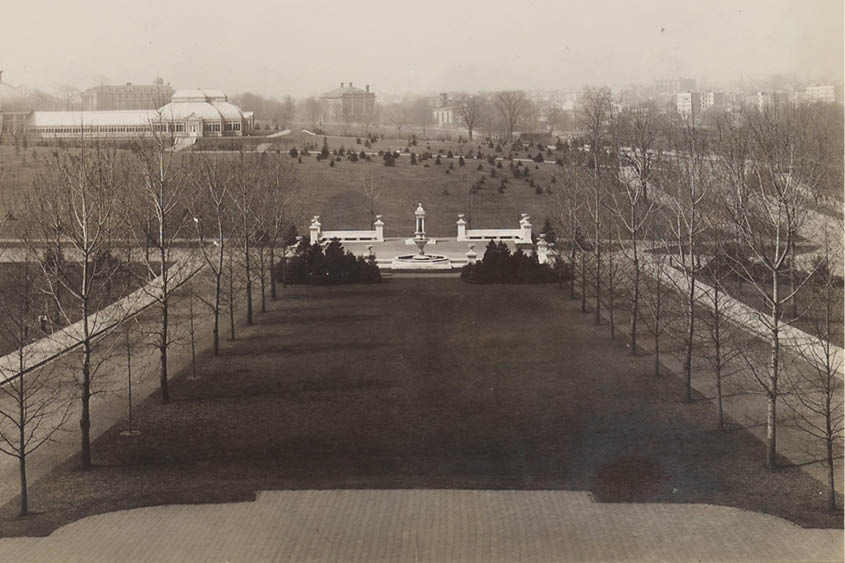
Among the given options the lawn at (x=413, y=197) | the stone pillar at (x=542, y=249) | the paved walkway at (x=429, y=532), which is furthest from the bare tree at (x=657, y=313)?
the lawn at (x=413, y=197)

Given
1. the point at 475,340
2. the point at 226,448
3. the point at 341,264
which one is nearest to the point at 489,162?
the point at 341,264

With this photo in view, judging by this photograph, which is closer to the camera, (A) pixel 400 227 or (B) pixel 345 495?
(B) pixel 345 495

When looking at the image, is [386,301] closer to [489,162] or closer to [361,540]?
[361,540]

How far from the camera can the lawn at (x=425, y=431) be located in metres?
13.8

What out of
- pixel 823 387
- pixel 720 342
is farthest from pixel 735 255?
pixel 823 387

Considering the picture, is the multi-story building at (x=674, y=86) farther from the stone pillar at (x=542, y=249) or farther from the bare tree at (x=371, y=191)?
the bare tree at (x=371, y=191)

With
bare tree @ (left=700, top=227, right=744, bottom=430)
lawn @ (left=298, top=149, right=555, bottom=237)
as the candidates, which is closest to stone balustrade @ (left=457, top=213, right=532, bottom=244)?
lawn @ (left=298, top=149, right=555, bottom=237)

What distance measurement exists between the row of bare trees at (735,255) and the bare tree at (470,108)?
2914cm

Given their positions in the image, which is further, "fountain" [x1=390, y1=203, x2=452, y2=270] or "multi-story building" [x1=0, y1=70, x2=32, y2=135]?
"fountain" [x1=390, y1=203, x2=452, y2=270]

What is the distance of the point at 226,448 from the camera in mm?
15570

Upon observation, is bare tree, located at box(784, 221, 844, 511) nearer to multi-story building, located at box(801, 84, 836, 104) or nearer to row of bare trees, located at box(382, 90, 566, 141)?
multi-story building, located at box(801, 84, 836, 104)

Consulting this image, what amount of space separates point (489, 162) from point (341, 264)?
27.3m

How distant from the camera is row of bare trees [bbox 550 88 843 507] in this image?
51.0ft

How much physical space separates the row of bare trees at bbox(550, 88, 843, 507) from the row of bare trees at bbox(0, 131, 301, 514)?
369 inches
